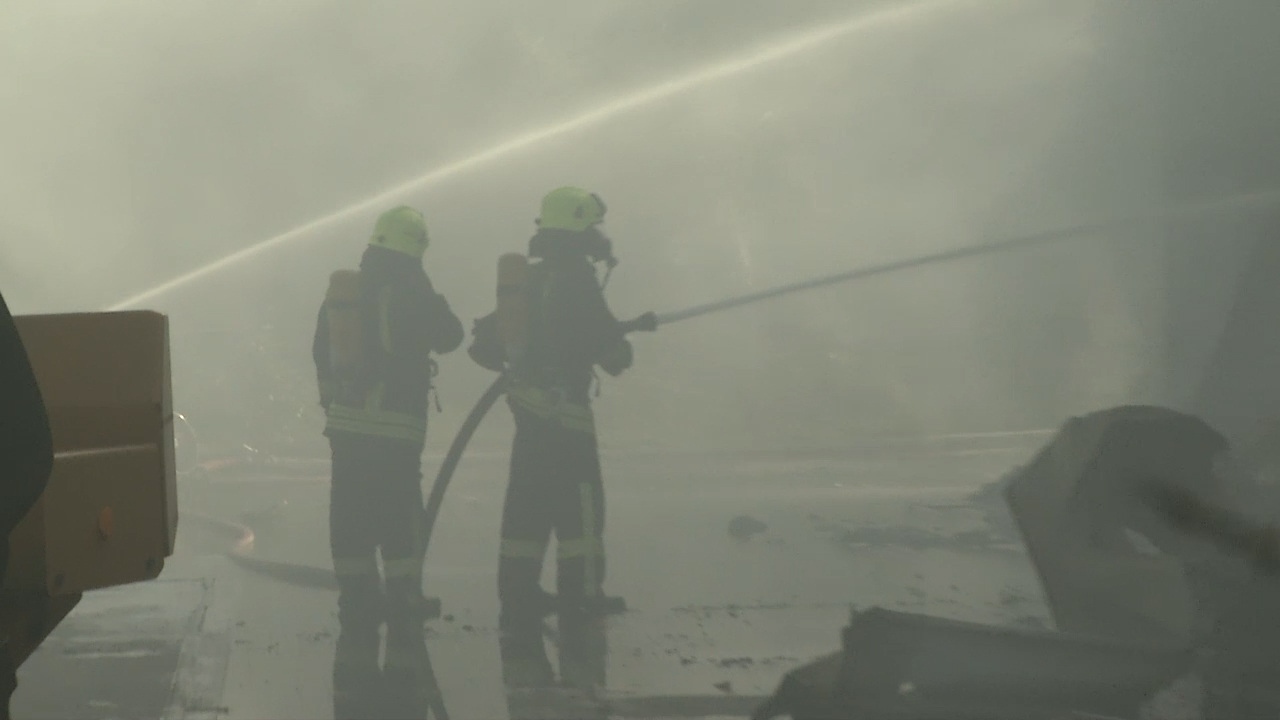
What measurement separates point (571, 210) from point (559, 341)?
0.82 feet

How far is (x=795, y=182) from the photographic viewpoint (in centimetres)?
172

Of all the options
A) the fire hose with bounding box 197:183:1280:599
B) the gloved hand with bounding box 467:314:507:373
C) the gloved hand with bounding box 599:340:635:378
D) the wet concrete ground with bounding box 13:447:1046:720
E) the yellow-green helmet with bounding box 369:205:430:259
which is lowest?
the wet concrete ground with bounding box 13:447:1046:720

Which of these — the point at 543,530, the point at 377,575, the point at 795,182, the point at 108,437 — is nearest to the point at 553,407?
the point at 543,530

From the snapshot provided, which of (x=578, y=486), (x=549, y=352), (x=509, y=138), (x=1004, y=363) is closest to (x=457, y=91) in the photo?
(x=509, y=138)

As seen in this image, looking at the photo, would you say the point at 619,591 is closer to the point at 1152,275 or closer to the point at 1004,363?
the point at 1004,363

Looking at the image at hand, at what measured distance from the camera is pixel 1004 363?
1725 millimetres

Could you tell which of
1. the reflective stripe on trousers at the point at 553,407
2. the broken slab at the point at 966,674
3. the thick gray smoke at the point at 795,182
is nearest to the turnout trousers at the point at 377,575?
the thick gray smoke at the point at 795,182

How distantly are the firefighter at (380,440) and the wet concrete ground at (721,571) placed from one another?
0.13 ft

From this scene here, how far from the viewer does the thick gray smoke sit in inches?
67.5

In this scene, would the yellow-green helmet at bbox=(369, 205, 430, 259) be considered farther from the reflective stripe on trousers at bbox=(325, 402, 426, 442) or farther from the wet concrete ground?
the wet concrete ground

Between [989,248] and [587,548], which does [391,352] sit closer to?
[587,548]

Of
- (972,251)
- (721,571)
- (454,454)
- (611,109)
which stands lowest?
(721,571)

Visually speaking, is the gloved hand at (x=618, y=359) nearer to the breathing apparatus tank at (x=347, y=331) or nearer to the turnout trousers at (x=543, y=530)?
the turnout trousers at (x=543, y=530)

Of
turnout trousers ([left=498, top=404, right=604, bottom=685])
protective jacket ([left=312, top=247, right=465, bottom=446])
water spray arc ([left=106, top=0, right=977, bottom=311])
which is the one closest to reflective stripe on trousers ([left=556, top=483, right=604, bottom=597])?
turnout trousers ([left=498, top=404, right=604, bottom=685])
